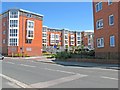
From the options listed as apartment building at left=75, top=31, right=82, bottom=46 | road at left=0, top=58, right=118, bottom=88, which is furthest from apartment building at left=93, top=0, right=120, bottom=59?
apartment building at left=75, top=31, right=82, bottom=46

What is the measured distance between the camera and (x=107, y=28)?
2950 cm

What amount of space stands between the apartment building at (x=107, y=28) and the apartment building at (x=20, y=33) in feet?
113

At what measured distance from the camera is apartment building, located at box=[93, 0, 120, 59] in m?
27.2

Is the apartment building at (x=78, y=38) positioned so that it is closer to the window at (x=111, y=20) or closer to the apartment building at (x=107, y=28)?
the apartment building at (x=107, y=28)

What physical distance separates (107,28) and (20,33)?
39506 mm

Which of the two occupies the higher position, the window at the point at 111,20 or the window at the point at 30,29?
the window at the point at 30,29

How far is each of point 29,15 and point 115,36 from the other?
44160 mm

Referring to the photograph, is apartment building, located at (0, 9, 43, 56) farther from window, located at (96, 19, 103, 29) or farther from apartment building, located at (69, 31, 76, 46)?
apartment building, located at (69, 31, 76, 46)

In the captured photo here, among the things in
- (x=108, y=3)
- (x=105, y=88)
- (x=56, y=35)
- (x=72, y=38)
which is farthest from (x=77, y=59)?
(x=72, y=38)

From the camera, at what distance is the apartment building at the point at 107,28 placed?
27.2 metres

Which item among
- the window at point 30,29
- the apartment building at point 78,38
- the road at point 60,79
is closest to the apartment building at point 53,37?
the apartment building at point 78,38

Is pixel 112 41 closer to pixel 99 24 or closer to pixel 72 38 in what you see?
pixel 99 24

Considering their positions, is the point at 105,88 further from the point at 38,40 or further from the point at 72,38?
the point at 72,38

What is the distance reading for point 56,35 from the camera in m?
109
